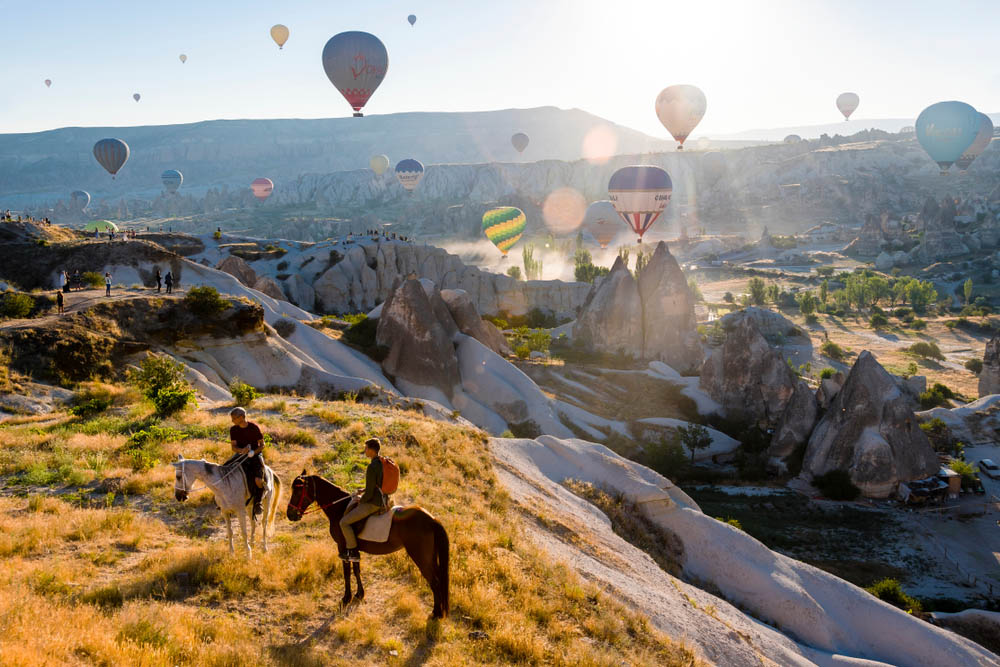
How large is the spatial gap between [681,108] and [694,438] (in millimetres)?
74453

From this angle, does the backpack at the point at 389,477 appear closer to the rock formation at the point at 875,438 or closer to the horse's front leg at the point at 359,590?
the horse's front leg at the point at 359,590

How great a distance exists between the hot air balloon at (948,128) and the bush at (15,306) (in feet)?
524

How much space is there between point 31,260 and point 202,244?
2605 cm

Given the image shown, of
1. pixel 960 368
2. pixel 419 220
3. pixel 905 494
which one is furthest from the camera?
pixel 419 220

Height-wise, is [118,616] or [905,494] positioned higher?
[118,616]

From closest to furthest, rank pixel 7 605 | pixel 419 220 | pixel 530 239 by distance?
pixel 7 605 < pixel 530 239 < pixel 419 220

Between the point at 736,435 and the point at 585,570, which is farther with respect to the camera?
the point at 736,435

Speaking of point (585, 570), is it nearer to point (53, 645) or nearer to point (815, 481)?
point (53, 645)

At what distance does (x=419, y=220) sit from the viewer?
194625 millimetres

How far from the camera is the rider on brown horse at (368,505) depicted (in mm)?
8609

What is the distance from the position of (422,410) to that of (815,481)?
22.5 metres

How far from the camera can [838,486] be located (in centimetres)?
3491

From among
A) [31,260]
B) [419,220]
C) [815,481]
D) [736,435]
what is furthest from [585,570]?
[419,220]

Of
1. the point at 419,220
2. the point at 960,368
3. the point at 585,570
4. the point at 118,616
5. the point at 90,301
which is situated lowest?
the point at 960,368
